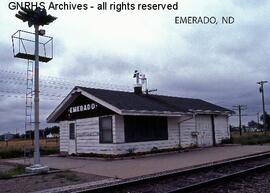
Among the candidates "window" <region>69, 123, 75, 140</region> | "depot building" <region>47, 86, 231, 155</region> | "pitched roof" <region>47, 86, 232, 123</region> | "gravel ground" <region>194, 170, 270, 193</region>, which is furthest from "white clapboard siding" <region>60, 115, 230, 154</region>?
"gravel ground" <region>194, 170, 270, 193</region>

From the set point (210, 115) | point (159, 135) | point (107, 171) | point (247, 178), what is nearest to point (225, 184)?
point (247, 178)

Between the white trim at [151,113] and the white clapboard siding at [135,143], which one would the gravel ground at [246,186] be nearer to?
the white trim at [151,113]

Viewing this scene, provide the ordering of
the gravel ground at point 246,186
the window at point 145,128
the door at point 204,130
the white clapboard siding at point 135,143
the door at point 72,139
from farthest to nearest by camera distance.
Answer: the door at point 204,130
the door at point 72,139
the window at point 145,128
the white clapboard siding at point 135,143
the gravel ground at point 246,186

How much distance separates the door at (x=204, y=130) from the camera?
83.0 feet

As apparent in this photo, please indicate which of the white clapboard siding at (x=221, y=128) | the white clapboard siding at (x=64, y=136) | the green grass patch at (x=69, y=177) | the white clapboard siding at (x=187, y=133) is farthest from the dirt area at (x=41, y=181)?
the white clapboard siding at (x=221, y=128)

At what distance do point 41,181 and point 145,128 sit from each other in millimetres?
10062

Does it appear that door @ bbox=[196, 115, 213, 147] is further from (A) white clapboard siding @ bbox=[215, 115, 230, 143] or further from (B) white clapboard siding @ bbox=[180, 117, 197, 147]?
(A) white clapboard siding @ bbox=[215, 115, 230, 143]

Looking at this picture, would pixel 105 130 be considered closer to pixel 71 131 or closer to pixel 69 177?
pixel 71 131

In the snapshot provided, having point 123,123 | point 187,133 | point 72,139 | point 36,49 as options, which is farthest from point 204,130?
point 36,49

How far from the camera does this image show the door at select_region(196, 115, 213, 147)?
25.3 metres

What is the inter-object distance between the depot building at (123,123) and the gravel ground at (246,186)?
9.38 metres

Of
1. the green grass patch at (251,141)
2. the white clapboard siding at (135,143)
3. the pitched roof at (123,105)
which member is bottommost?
the green grass patch at (251,141)

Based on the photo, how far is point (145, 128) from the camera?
2084 cm

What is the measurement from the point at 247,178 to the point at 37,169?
23.2ft
